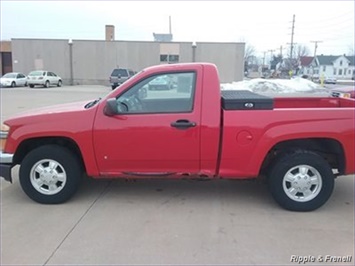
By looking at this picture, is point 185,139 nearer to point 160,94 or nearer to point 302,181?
point 160,94

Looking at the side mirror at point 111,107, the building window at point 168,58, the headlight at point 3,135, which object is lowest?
the headlight at point 3,135

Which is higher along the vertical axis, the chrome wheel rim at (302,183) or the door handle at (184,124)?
the door handle at (184,124)

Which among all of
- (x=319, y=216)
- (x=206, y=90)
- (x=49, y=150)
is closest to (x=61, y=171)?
(x=49, y=150)

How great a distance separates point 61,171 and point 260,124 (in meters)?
2.67

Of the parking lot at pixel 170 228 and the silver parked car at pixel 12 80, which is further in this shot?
the silver parked car at pixel 12 80

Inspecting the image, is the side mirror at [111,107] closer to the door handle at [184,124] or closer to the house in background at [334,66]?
the door handle at [184,124]

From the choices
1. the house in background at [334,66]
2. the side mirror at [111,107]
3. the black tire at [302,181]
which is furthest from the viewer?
the house in background at [334,66]

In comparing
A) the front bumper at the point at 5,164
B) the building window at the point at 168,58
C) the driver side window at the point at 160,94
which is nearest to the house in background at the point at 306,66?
the building window at the point at 168,58

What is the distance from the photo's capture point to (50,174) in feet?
15.8

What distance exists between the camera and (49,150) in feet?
15.7

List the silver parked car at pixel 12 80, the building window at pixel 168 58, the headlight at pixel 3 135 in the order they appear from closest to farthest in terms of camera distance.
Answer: the headlight at pixel 3 135
the silver parked car at pixel 12 80
the building window at pixel 168 58

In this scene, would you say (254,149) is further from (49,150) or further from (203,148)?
(49,150)

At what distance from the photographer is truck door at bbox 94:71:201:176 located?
14.9 feet

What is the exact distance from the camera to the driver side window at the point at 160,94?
4.63m
